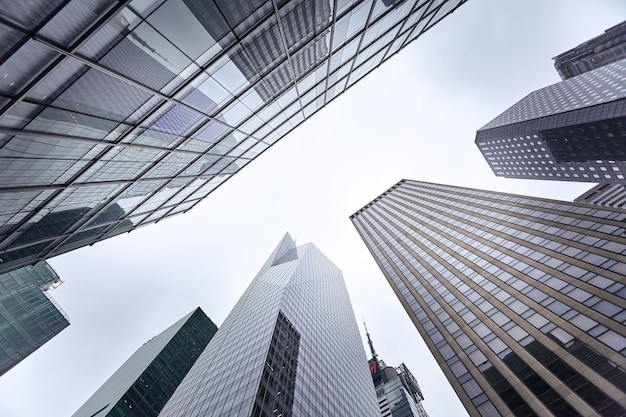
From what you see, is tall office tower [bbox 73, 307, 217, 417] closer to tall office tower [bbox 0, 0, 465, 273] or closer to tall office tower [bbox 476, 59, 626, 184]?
tall office tower [bbox 0, 0, 465, 273]

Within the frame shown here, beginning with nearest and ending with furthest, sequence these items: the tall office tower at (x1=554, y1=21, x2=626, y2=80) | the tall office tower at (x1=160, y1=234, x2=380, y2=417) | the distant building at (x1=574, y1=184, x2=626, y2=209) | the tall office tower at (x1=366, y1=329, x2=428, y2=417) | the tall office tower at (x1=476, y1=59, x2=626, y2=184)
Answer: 1. the tall office tower at (x1=160, y1=234, x2=380, y2=417)
2. the tall office tower at (x1=476, y1=59, x2=626, y2=184)
3. the distant building at (x1=574, y1=184, x2=626, y2=209)
4. the tall office tower at (x1=366, y1=329, x2=428, y2=417)
5. the tall office tower at (x1=554, y1=21, x2=626, y2=80)

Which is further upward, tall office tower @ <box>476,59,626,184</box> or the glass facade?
tall office tower @ <box>476,59,626,184</box>

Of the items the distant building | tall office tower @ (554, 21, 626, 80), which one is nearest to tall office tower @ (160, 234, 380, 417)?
the distant building

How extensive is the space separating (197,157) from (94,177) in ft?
19.3

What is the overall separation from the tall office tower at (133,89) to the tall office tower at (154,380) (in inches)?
4297

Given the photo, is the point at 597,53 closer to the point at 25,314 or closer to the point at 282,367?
the point at 282,367

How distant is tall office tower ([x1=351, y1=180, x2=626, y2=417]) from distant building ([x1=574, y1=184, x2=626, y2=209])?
276 ft

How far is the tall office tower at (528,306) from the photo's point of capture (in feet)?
82.6

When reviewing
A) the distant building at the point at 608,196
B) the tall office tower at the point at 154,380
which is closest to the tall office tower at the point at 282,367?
the tall office tower at the point at 154,380

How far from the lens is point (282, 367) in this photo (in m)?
59.4

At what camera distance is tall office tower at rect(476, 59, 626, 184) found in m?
92.0

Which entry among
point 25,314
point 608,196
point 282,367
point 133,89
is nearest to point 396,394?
point 282,367

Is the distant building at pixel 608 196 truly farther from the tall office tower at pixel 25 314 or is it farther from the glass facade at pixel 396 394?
the tall office tower at pixel 25 314

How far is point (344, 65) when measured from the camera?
20.6 meters
